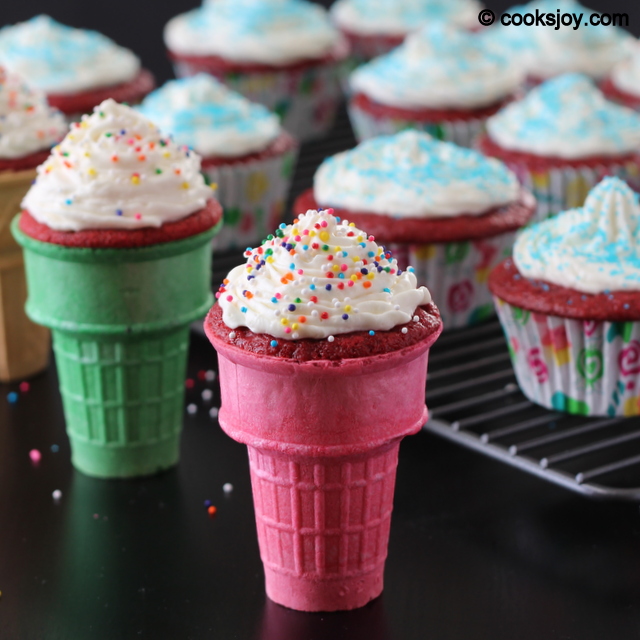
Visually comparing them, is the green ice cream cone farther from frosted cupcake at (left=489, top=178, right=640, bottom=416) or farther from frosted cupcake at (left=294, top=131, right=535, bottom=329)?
frosted cupcake at (left=489, top=178, right=640, bottom=416)

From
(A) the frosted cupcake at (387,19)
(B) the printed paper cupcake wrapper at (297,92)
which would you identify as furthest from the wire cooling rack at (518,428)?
(A) the frosted cupcake at (387,19)

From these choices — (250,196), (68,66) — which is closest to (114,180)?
(250,196)

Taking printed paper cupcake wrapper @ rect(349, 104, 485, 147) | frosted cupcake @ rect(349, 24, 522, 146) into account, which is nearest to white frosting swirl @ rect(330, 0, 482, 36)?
frosted cupcake @ rect(349, 24, 522, 146)

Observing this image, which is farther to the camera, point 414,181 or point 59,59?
point 59,59

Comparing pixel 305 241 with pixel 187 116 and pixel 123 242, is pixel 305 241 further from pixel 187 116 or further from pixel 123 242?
pixel 187 116

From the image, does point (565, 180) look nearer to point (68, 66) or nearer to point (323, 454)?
point (68, 66)

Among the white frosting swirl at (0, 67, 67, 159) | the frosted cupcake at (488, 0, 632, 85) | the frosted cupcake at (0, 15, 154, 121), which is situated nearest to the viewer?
the white frosting swirl at (0, 67, 67, 159)
